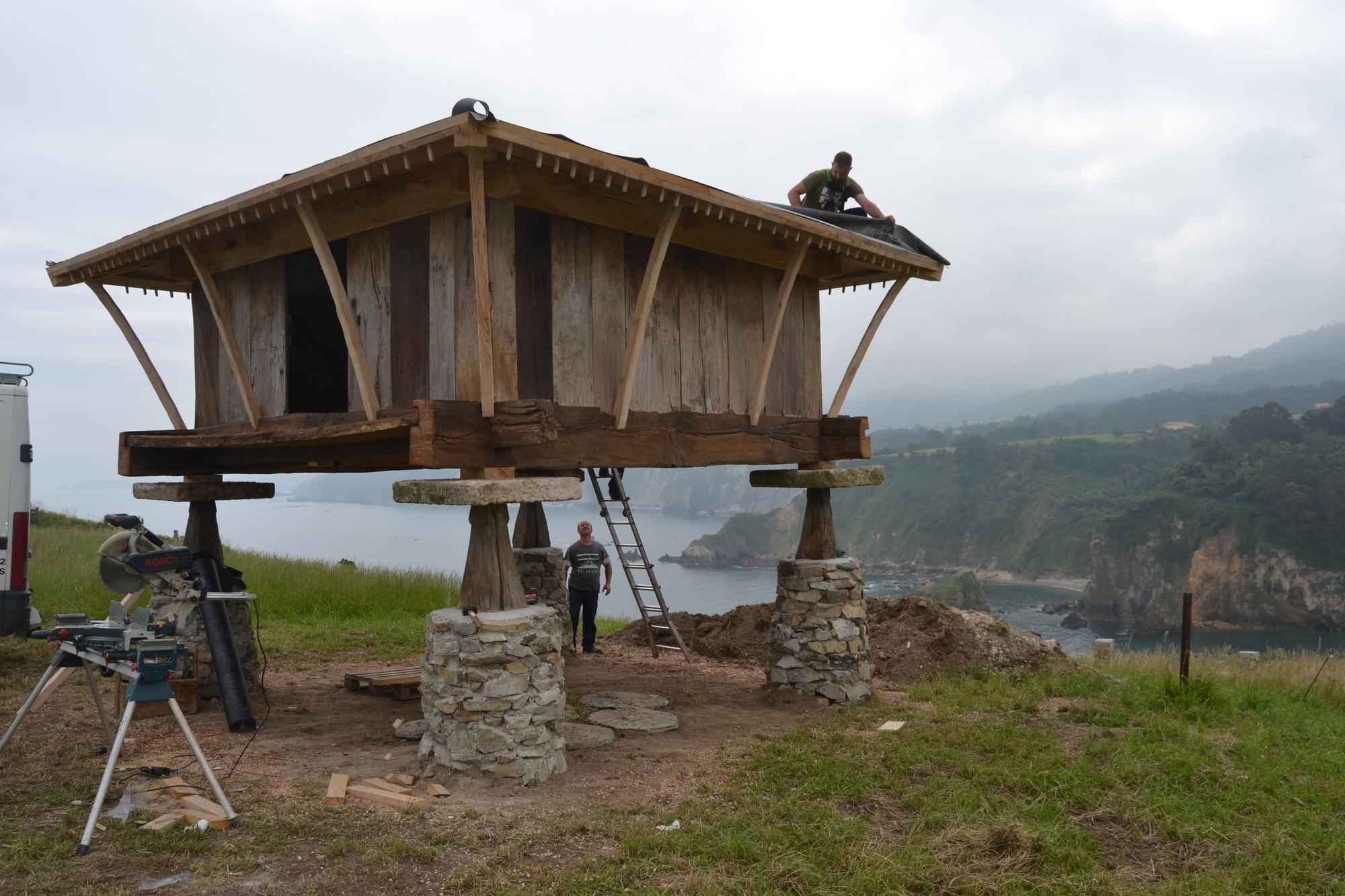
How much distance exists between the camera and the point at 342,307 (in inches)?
258

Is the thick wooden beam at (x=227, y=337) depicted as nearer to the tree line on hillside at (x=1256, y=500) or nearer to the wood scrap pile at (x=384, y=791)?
the wood scrap pile at (x=384, y=791)

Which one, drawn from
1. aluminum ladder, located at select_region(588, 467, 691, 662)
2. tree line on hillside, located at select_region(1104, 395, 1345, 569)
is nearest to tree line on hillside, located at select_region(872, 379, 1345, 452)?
tree line on hillside, located at select_region(1104, 395, 1345, 569)

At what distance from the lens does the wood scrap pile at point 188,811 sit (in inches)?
212

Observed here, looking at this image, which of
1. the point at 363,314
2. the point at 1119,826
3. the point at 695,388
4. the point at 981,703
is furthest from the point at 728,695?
the point at 363,314

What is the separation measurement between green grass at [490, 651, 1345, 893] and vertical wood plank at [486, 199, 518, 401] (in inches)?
122

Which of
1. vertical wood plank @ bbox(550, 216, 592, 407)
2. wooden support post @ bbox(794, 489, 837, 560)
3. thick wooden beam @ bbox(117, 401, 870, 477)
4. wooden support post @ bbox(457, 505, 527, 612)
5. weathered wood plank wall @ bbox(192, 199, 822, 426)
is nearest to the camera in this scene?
thick wooden beam @ bbox(117, 401, 870, 477)

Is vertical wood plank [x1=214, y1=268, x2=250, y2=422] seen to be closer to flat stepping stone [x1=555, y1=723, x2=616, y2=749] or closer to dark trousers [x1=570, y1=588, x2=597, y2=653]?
flat stepping stone [x1=555, y1=723, x2=616, y2=749]

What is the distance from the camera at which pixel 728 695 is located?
9828 millimetres

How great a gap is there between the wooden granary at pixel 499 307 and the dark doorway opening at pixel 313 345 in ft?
0.13

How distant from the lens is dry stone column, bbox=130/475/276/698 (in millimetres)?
8984

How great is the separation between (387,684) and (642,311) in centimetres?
493

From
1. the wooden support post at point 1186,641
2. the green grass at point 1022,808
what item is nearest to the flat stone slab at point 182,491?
the green grass at point 1022,808

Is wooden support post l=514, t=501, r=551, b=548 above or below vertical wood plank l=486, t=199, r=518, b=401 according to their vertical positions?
below

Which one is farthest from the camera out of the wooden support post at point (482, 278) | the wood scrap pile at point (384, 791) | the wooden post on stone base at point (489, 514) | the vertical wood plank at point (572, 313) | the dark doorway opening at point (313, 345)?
the dark doorway opening at point (313, 345)
